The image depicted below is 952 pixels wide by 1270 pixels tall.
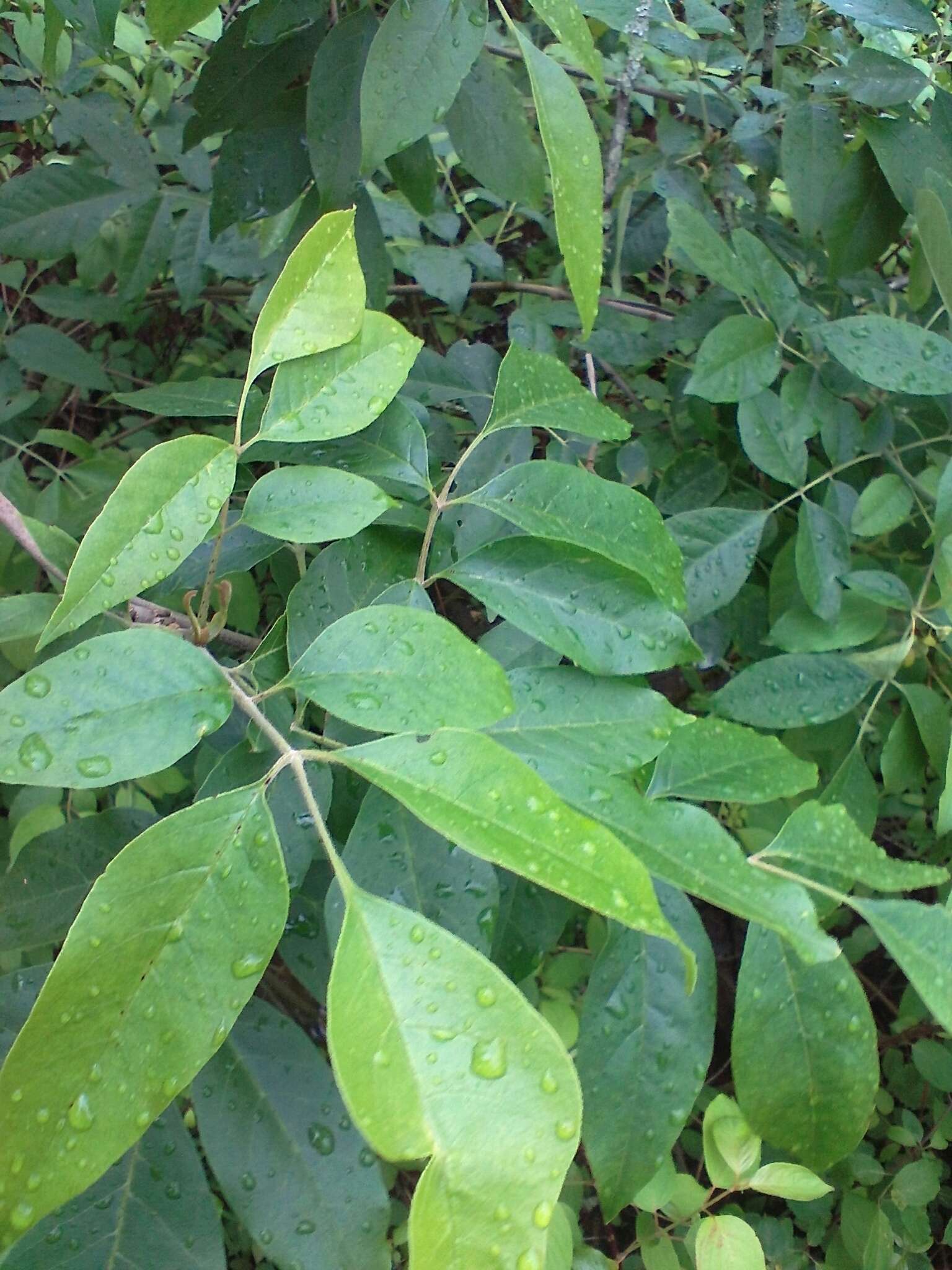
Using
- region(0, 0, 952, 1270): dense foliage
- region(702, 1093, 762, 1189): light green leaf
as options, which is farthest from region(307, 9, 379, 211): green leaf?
region(702, 1093, 762, 1189): light green leaf

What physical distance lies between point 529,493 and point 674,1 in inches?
37.6

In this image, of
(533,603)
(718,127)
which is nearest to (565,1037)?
(533,603)

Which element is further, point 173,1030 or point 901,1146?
point 901,1146

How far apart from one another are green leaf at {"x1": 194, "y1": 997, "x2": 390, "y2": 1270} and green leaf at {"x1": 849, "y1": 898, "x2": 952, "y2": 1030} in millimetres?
296

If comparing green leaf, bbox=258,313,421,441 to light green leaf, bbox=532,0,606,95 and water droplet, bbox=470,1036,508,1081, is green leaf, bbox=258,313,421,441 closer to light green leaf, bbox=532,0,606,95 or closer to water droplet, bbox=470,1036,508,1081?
light green leaf, bbox=532,0,606,95

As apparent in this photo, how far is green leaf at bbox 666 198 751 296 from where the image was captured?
0.73 metres

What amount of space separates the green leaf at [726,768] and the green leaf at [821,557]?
248mm

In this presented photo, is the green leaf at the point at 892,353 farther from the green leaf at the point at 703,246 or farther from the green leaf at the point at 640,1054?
the green leaf at the point at 640,1054

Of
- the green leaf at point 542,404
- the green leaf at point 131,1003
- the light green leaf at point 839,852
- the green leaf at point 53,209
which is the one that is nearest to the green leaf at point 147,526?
the green leaf at point 131,1003

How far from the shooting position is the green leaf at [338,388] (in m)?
0.45

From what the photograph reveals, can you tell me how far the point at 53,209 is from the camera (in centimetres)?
101

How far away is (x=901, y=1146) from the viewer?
1.37m

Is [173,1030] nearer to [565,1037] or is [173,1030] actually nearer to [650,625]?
[650,625]

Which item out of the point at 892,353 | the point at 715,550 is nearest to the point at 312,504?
the point at 715,550
